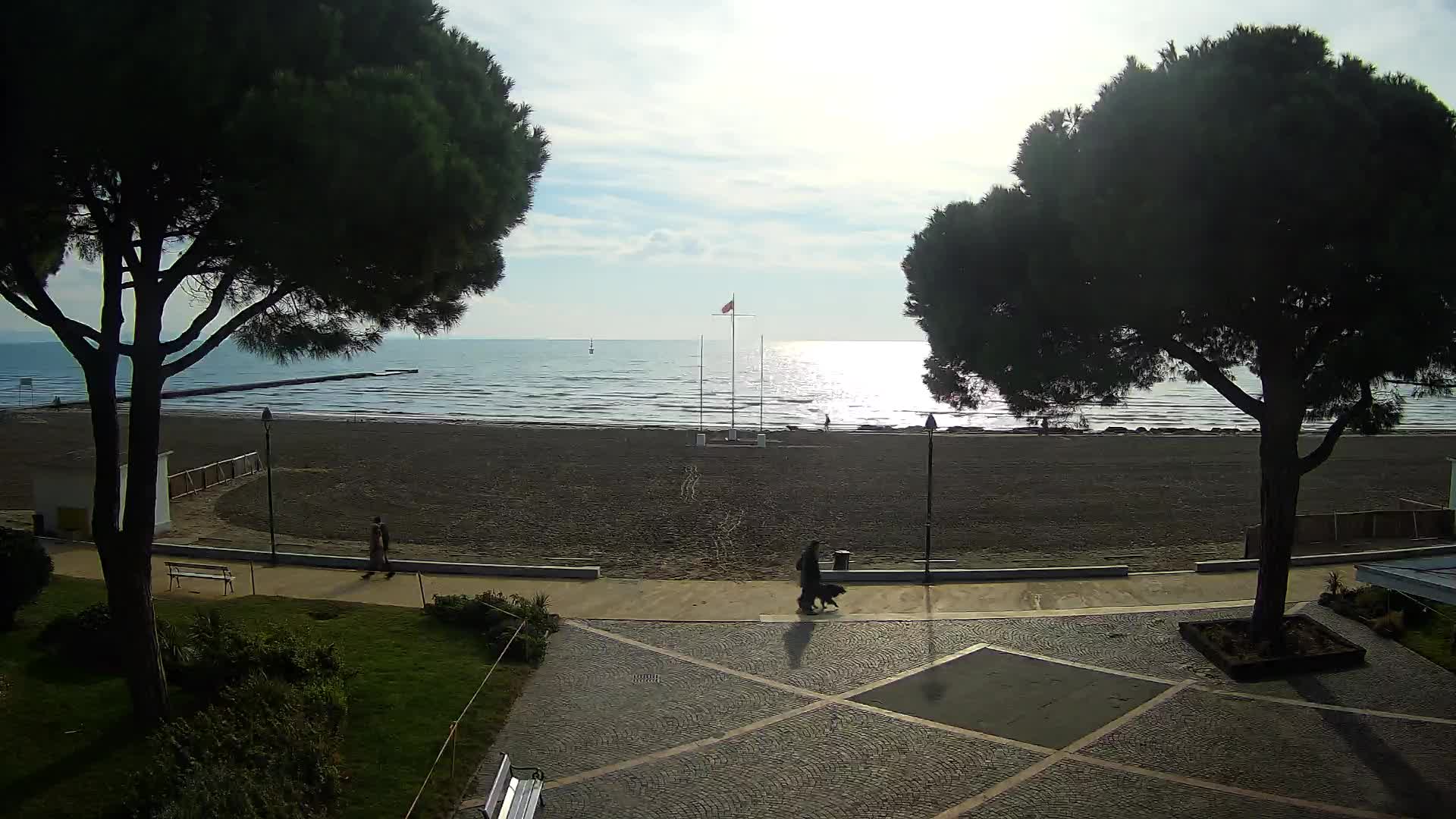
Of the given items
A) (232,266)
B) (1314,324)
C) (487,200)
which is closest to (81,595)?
(232,266)

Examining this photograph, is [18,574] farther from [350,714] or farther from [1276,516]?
[1276,516]

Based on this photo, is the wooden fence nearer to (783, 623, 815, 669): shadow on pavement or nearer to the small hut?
the small hut

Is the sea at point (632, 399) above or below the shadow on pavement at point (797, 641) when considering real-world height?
above

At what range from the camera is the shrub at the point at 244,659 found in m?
9.48

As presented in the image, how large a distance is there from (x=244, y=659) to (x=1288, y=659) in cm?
1272

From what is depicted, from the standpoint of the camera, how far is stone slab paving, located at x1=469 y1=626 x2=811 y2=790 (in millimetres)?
9203

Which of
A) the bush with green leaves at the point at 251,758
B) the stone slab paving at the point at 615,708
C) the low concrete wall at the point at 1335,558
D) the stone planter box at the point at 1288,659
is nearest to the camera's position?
the bush with green leaves at the point at 251,758

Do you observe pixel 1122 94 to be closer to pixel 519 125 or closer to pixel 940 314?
pixel 940 314

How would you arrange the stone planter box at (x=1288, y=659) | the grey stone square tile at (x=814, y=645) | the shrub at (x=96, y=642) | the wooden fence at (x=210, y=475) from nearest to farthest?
the shrub at (x=96, y=642), the stone planter box at (x=1288, y=659), the grey stone square tile at (x=814, y=645), the wooden fence at (x=210, y=475)

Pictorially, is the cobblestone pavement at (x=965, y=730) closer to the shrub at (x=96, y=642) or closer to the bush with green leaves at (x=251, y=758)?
the bush with green leaves at (x=251, y=758)

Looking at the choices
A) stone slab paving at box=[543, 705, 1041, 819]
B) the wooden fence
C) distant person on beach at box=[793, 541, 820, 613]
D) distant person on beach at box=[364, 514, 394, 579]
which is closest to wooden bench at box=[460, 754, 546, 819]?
stone slab paving at box=[543, 705, 1041, 819]

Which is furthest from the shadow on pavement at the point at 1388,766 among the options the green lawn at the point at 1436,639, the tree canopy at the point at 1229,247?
the green lawn at the point at 1436,639

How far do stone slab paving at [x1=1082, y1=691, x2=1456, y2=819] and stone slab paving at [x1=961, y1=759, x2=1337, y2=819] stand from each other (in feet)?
1.21

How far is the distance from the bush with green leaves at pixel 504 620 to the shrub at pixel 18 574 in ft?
15.9
